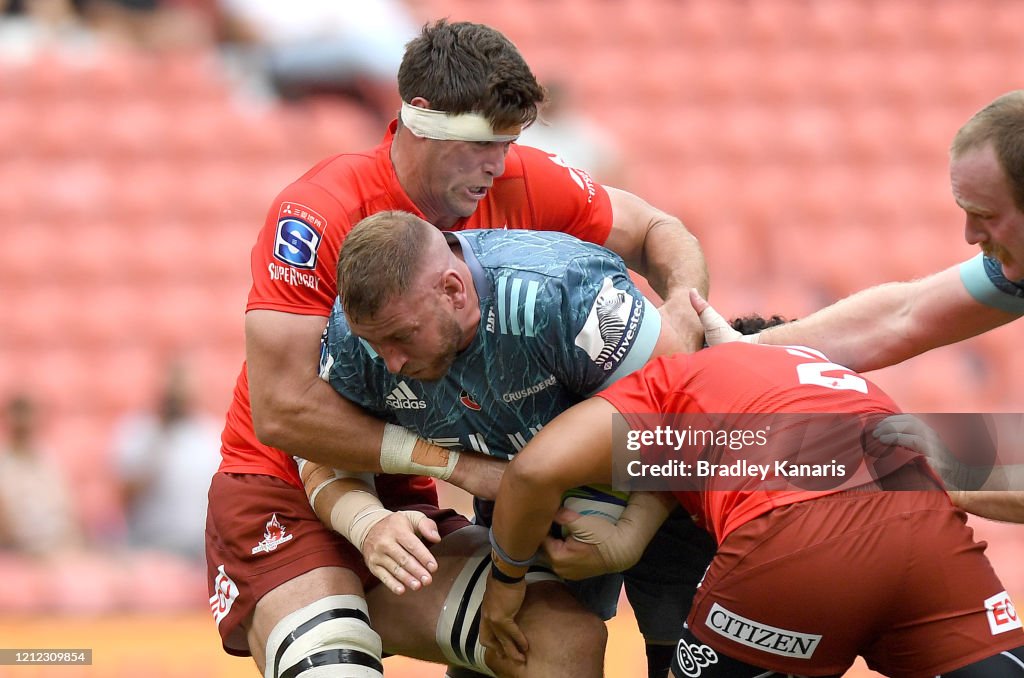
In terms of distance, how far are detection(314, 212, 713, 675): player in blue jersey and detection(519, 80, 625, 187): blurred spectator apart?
16.8 ft

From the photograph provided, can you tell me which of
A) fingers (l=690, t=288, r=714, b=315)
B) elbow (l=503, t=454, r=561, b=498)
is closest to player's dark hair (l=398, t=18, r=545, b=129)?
fingers (l=690, t=288, r=714, b=315)

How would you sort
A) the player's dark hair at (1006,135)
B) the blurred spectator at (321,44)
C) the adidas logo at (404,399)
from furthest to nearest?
1. the blurred spectator at (321,44)
2. the adidas logo at (404,399)
3. the player's dark hair at (1006,135)

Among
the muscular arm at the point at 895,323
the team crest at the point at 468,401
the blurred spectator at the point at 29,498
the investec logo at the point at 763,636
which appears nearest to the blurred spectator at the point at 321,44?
the blurred spectator at the point at 29,498

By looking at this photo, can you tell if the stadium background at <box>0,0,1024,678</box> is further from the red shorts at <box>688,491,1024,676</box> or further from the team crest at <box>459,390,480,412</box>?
the red shorts at <box>688,491,1024,676</box>

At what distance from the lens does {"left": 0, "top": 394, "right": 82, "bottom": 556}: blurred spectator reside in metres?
7.21

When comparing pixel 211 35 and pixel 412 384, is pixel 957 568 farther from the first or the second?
pixel 211 35

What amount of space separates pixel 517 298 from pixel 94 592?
14.5 ft

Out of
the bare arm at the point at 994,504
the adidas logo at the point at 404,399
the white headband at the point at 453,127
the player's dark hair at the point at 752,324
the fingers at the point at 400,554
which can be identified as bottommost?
the fingers at the point at 400,554

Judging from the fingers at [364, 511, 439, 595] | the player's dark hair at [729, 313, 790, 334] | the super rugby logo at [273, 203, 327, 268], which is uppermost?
the super rugby logo at [273, 203, 327, 268]

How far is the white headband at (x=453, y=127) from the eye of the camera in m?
3.73

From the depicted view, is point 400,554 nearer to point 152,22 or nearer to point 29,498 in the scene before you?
point 29,498

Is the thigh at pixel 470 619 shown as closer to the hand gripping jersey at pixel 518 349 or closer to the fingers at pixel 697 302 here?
the hand gripping jersey at pixel 518 349

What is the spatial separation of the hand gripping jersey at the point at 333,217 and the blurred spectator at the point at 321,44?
5.57m

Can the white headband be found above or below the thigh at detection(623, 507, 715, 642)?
above
